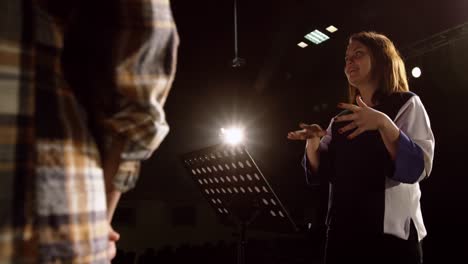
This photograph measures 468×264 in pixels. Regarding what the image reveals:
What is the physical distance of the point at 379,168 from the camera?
5.50ft

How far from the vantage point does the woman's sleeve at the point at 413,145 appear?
155 centimetres

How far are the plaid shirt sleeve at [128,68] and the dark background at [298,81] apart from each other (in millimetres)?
2757

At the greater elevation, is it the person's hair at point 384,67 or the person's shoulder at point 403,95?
the person's hair at point 384,67

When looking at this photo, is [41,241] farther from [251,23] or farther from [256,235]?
[256,235]

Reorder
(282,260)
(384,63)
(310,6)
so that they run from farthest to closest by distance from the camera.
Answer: (282,260) → (310,6) → (384,63)

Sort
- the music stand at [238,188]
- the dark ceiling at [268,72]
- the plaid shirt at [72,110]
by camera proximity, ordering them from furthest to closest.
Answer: the dark ceiling at [268,72] → the music stand at [238,188] → the plaid shirt at [72,110]

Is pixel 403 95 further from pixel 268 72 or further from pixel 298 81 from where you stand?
pixel 298 81

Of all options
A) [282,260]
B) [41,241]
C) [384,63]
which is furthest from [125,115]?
[282,260]

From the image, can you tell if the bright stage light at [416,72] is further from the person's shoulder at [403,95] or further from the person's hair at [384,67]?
the person's shoulder at [403,95]

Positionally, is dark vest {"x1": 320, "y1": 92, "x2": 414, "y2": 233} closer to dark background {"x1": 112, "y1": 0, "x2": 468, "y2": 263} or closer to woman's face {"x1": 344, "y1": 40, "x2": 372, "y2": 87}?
woman's face {"x1": 344, "y1": 40, "x2": 372, "y2": 87}

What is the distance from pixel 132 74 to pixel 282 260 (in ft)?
28.1

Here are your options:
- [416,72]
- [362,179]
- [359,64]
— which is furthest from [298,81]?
[362,179]

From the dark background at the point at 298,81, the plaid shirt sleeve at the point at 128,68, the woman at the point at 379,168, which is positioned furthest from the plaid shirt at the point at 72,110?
the dark background at the point at 298,81

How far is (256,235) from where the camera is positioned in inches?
544
